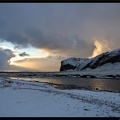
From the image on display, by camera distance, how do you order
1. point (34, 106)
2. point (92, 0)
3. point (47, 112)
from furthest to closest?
point (34, 106) → point (47, 112) → point (92, 0)

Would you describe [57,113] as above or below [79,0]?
below

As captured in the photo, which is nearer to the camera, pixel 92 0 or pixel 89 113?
pixel 92 0

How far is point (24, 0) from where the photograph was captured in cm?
716

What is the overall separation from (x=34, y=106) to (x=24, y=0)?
13023mm

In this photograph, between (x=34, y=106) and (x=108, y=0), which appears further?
(x=34, y=106)

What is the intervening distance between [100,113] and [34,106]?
5436 millimetres

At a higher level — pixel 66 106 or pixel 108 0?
pixel 108 0

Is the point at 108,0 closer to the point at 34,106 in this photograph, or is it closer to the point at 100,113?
the point at 100,113

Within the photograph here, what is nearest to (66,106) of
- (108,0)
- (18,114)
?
(18,114)

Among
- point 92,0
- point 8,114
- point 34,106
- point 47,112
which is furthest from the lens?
point 34,106

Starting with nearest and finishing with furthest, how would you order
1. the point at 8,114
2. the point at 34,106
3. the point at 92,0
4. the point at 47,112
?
the point at 92,0 → the point at 8,114 → the point at 47,112 → the point at 34,106

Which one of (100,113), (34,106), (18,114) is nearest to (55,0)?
(18,114)

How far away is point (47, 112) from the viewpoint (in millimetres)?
16609

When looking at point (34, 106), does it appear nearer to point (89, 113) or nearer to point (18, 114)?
point (18, 114)
